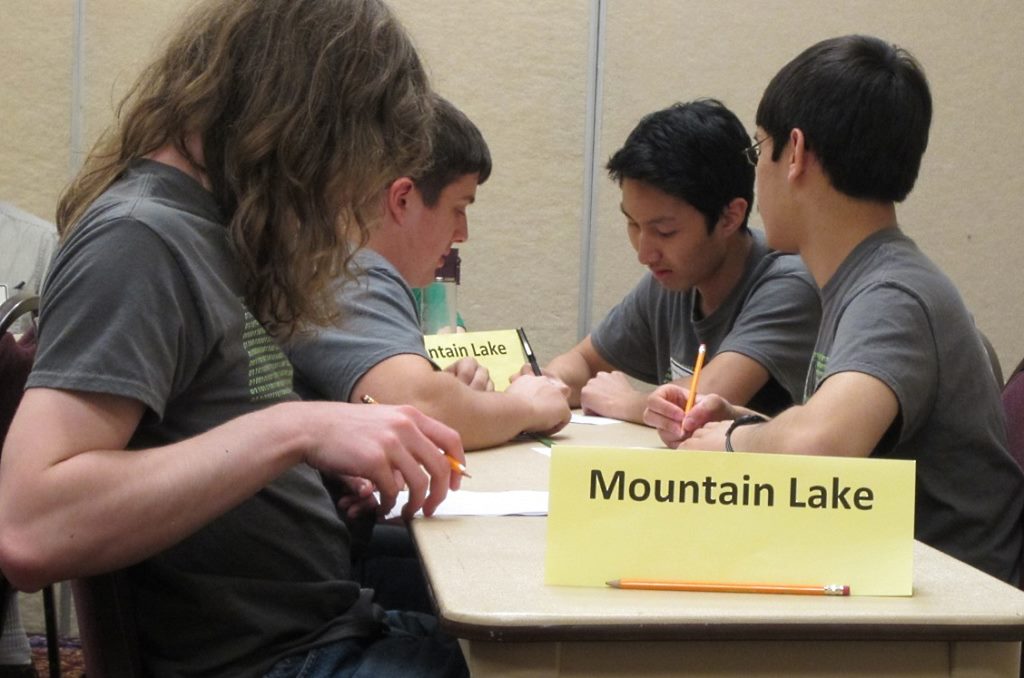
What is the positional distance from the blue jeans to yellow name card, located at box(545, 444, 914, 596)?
217mm

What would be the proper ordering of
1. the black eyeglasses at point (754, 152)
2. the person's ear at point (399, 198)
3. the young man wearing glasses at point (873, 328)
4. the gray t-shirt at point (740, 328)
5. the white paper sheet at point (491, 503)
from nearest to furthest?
the white paper sheet at point (491, 503) < the young man wearing glasses at point (873, 328) < the black eyeglasses at point (754, 152) < the person's ear at point (399, 198) < the gray t-shirt at point (740, 328)

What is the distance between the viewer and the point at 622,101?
3387 millimetres

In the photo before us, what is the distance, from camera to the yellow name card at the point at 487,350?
6.93ft

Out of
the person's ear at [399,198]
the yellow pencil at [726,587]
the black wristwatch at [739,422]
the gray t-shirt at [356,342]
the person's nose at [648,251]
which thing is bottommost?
the black wristwatch at [739,422]

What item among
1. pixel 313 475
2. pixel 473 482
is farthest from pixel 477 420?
pixel 313 475

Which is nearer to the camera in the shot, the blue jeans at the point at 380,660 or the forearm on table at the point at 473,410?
the blue jeans at the point at 380,660

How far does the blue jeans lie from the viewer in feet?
Result: 3.44

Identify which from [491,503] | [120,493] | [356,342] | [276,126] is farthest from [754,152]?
[120,493]

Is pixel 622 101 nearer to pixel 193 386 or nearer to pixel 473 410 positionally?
pixel 473 410

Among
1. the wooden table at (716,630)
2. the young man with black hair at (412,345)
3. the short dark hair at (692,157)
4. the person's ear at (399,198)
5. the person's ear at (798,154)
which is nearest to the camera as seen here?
the wooden table at (716,630)

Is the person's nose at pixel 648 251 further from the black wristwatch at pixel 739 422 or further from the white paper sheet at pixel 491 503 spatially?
the white paper sheet at pixel 491 503

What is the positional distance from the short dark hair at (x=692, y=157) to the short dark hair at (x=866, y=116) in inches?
23.8

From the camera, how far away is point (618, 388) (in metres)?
2.29

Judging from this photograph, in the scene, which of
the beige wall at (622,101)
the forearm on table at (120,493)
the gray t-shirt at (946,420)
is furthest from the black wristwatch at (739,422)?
the beige wall at (622,101)
